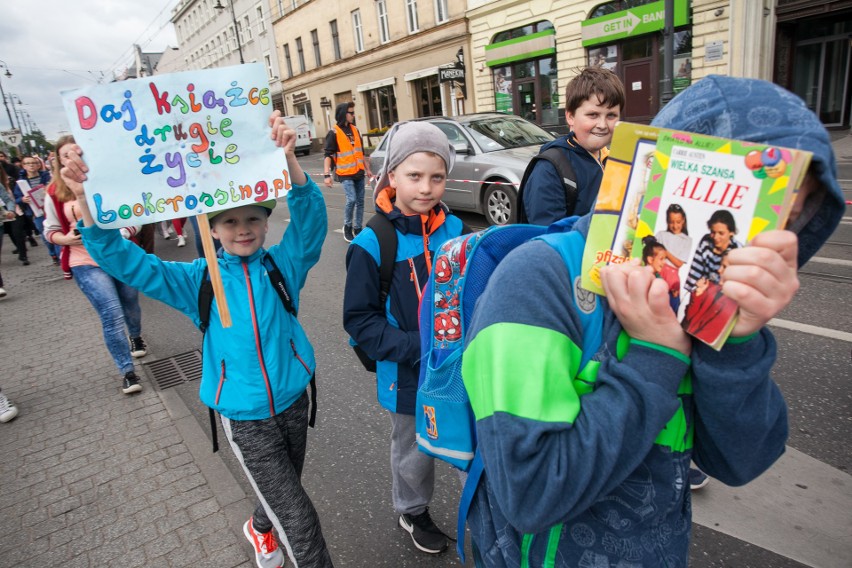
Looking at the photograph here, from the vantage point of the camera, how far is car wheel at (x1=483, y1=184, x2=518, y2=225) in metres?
8.02

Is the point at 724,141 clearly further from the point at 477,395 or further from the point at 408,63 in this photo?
the point at 408,63

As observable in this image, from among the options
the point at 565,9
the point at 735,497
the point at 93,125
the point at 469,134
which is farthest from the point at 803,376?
the point at 565,9

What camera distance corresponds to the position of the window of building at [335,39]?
107 ft

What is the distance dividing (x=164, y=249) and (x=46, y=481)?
7.55 meters

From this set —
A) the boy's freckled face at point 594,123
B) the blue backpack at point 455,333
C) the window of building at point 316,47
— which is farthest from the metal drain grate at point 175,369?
the window of building at point 316,47

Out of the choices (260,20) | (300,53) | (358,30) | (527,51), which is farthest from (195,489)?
(260,20)

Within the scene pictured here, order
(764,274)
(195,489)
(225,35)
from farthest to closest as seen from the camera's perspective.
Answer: (225,35) < (195,489) < (764,274)

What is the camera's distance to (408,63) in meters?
26.7

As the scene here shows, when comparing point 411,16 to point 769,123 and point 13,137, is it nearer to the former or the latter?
point 13,137

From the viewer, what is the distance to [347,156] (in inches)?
352

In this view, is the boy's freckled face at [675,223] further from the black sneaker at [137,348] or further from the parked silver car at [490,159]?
the parked silver car at [490,159]

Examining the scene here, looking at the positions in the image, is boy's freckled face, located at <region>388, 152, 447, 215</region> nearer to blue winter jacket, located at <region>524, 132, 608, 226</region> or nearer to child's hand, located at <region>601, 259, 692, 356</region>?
blue winter jacket, located at <region>524, 132, 608, 226</region>

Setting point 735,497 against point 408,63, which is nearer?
point 735,497

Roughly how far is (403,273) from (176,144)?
1008 millimetres
